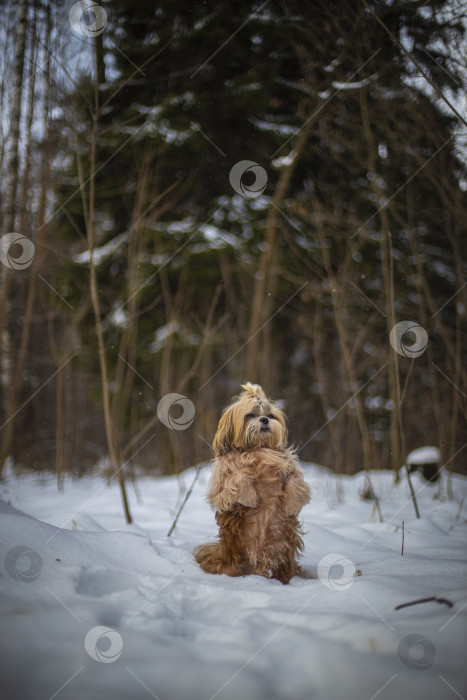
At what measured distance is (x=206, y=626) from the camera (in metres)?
1.69

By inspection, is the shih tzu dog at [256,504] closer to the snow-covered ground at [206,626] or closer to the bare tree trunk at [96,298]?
the snow-covered ground at [206,626]

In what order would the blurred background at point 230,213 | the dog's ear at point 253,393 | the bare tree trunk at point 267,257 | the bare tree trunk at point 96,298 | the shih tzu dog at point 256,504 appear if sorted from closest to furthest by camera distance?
the shih tzu dog at point 256,504 < the dog's ear at point 253,393 < the bare tree trunk at point 96,298 < the blurred background at point 230,213 < the bare tree trunk at point 267,257

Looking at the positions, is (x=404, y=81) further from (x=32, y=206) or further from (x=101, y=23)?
(x=32, y=206)

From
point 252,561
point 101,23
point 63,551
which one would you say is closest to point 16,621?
point 63,551

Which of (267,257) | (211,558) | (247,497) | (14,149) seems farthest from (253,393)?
(267,257)

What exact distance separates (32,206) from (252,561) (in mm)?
5246

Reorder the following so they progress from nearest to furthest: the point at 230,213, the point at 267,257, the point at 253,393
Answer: the point at 253,393
the point at 267,257
the point at 230,213

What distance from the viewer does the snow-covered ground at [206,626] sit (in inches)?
52.1

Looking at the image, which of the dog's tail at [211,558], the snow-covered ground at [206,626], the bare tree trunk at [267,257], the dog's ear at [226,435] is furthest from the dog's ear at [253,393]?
the bare tree trunk at [267,257]

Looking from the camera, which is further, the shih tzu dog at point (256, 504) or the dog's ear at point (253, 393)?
the dog's ear at point (253, 393)

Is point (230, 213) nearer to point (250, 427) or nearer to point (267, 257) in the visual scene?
point (267, 257)

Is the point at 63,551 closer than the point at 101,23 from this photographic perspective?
Yes

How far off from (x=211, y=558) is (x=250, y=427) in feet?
2.66

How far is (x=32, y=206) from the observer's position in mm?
5465
